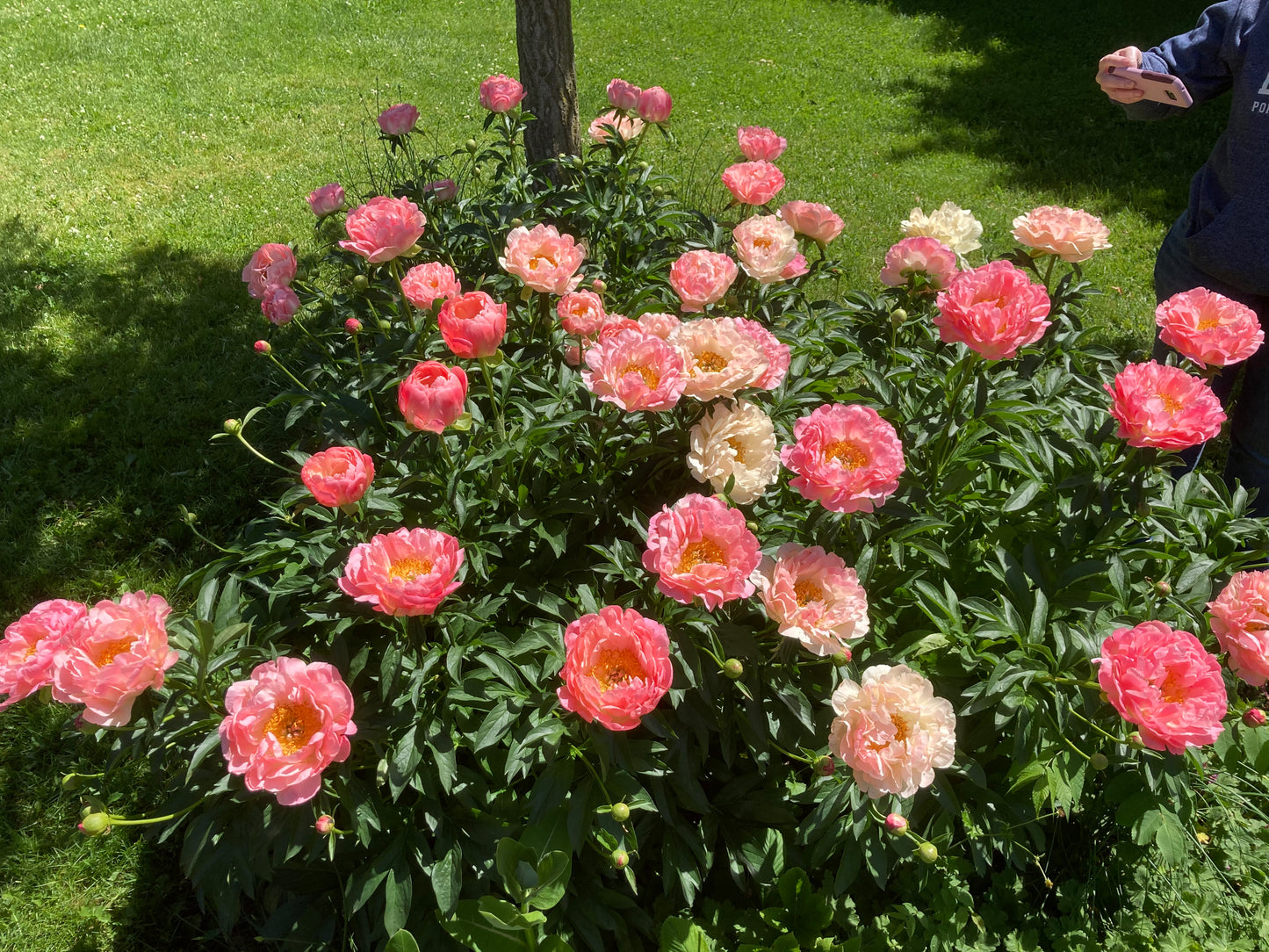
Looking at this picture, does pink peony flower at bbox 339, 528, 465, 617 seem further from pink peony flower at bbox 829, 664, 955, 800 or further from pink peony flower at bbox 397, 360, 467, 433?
pink peony flower at bbox 829, 664, 955, 800

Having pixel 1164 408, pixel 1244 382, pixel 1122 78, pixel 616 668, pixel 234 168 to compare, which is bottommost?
pixel 234 168

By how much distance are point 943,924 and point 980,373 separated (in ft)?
3.47

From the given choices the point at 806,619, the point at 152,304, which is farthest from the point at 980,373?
the point at 152,304

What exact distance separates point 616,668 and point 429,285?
3.53 ft

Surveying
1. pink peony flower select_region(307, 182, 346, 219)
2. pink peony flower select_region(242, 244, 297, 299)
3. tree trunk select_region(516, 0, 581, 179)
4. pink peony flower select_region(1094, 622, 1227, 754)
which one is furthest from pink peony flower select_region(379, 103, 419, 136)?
pink peony flower select_region(1094, 622, 1227, 754)

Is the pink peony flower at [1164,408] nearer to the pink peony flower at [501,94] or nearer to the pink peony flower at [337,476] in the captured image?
the pink peony flower at [337,476]

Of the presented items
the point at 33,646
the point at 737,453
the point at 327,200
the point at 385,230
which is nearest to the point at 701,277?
the point at 737,453

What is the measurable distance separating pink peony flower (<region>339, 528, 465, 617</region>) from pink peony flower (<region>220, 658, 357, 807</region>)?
132 millimetres

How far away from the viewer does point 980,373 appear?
1722 millimetres

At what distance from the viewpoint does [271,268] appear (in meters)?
2.20

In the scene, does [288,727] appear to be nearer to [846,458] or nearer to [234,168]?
[846,458]

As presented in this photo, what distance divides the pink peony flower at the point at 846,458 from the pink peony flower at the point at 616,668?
36 cm

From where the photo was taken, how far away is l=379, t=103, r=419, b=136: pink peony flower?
266cm

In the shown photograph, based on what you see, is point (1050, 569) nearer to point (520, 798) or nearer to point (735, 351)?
point (735, 351)
